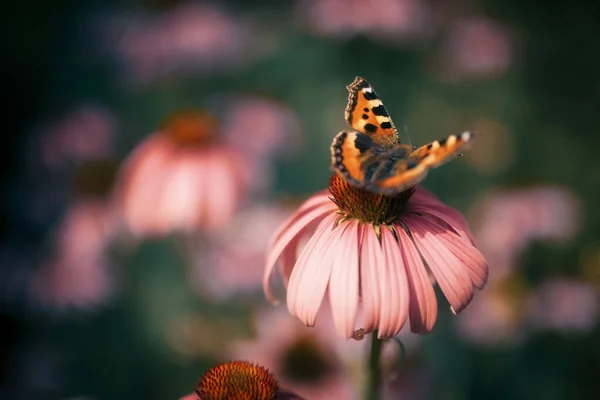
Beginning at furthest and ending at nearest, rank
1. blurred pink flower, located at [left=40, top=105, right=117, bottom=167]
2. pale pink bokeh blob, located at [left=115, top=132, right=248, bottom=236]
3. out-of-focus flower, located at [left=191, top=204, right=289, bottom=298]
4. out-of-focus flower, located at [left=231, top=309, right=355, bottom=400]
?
blurred pink flower, located at [left=40, top=105, right=117, bottom=167] → out-of-focus flower, located at [left=191, top=204, right=289, bottom=298] → pale pink bokeh blob, located at [left=115, top=132, right=248, bottom=236] → out-of-focus flower, located at [left=231, top=309, right=355, bottom=400]

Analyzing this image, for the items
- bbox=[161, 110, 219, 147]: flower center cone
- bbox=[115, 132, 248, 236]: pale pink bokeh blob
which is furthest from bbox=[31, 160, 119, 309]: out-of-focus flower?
bbox=[161, 110, 219, 147]: flower center cone

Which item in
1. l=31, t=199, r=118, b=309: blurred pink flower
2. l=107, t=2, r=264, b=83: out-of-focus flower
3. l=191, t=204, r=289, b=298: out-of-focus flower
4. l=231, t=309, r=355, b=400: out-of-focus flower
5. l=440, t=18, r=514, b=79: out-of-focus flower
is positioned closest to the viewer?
l=231, t=309, r=355, b=400: out-of-focus flower

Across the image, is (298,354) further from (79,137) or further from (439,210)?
(79,137)

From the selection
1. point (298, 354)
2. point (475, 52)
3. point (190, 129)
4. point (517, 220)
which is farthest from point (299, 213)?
point (475, 52)

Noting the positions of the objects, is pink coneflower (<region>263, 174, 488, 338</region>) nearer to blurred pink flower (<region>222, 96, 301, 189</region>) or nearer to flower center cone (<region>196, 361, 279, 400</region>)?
flower center cone (<region>196, 361, 279, 400</region>)

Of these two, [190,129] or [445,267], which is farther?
[190,129]
